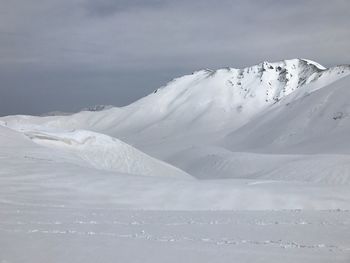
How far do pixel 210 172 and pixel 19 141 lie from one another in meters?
27.7

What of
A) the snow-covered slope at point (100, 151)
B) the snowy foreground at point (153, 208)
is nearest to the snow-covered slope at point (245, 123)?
the snowy foreground at point (153, 208)

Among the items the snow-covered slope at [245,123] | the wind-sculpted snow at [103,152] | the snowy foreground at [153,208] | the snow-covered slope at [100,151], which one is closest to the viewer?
the snowy foreground at [153,208]

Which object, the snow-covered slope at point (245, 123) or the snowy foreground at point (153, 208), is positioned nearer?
the snowy foreground at point (153, 208)

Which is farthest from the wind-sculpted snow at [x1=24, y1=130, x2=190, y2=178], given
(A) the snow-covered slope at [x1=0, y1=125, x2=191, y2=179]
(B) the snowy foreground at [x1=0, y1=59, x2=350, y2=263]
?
(B) the snowy foreground at [x1=0, y1=59, x2=350, y2=263]

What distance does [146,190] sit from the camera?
1745 centimetres

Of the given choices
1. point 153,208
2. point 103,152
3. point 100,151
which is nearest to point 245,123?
point 103,152

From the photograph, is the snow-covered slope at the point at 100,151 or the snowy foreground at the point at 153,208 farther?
the snow-covered slope at the point at 100,151

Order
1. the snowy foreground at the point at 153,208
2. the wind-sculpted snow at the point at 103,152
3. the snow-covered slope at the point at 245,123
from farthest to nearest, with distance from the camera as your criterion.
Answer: the snow-covered slope at the point at 245,123 < the wind-sculpted snow at the point at 103,152 < the snowy foreground at the point at 153,208

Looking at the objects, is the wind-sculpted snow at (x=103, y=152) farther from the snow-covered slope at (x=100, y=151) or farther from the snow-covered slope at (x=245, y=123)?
the snow-covered slope at (x=245, y=123)

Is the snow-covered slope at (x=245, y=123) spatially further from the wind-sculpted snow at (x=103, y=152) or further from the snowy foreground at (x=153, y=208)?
the wind-sculpted snow at (x=103, y=152)

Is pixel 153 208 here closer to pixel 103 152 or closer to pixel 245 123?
pixel 103 152

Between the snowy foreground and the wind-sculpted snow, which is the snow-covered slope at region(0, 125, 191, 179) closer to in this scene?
the wind-sculpted snow

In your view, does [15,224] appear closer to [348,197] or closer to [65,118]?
[348,197]

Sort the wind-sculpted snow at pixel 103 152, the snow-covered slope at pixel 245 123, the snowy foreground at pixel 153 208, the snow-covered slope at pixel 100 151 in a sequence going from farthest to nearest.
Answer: the snow-covered slope at pixel 245 123 → the wind-sculpted snow at pixel 103 152 → the snow-covered slope at pixel 100 151 → the snowy foreground at pixel 153 208
